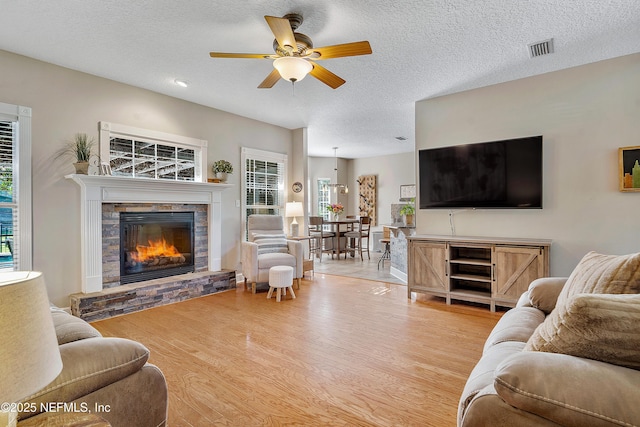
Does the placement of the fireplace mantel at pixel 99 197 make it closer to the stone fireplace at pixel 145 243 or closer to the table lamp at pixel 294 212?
the stone fireplace at pixel 145 243

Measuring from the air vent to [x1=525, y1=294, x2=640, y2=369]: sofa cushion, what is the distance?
293cm

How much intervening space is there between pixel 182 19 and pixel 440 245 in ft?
11.4

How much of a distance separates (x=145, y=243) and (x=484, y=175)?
436cm

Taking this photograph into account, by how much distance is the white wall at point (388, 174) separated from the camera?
866 cm

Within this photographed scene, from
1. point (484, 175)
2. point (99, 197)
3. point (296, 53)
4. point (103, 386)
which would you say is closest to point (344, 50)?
point (296, 53)

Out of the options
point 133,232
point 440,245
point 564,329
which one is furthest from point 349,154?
point 564,329

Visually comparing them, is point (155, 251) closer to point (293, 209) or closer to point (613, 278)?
point (293, 209)

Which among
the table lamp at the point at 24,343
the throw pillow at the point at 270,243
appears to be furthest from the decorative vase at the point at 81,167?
the table lamp at the point at 24,343

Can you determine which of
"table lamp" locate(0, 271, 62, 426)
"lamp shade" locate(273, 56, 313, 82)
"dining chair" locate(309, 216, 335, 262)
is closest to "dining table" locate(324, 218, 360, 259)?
"dining chair" locate(309, 216, 335, 262)

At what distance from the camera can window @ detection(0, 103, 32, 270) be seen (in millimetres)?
3197

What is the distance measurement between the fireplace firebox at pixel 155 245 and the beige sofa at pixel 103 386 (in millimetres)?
2878

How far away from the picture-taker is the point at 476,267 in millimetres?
4156

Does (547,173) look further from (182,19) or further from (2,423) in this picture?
(2,423)

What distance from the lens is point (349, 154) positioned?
897 cm
